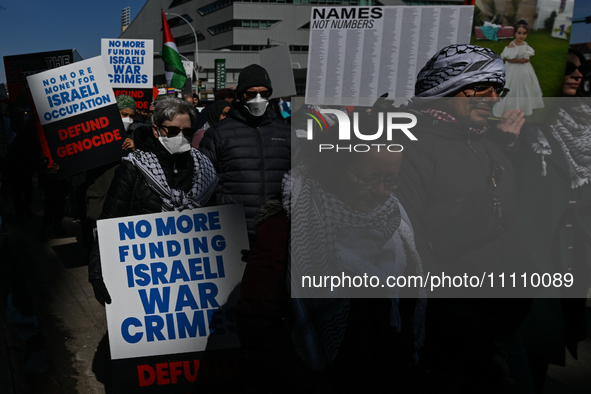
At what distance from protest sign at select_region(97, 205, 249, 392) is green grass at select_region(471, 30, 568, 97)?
79.8 inches

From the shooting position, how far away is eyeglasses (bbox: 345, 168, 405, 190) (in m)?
1.46

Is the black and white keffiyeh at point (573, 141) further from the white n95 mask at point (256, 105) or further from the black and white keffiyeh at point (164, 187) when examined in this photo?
the white n95 mask at point (256, 105)

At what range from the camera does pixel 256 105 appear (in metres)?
3.93

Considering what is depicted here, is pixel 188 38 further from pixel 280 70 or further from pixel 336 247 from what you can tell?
pixel 336 247

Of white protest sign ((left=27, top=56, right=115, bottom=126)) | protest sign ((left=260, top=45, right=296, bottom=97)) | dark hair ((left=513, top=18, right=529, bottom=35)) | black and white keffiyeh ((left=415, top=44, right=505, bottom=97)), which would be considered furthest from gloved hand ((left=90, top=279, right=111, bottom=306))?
protest sign ((left=260, top=45, right=296, bottom=97))

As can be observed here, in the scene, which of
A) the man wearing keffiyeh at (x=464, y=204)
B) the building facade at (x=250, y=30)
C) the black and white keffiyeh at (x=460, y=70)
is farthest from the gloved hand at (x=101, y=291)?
the building facade at (x=250, y=30)

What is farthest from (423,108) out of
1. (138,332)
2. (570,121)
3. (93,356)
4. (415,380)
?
(93,356)

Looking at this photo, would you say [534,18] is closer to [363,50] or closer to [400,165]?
[363,50]

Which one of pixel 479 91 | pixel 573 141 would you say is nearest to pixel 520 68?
pixel 573 141

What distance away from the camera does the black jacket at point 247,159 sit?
3807mm

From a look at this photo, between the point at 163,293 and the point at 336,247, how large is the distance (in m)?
1.51

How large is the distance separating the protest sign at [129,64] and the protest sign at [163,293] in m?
5.59

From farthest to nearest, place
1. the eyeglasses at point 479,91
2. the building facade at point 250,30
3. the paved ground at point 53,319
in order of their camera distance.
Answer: the building facade at point 250,30 < the paved ground at point 53,319 < the eyeglasses at point 479,91

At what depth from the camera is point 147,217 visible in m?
2.74
